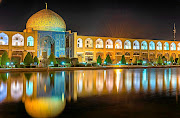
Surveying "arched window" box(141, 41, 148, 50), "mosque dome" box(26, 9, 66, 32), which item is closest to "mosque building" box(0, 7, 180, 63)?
"mosque dome" box(26, 9, 66, 32)

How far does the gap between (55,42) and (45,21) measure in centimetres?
312

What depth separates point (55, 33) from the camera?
29.7 meters

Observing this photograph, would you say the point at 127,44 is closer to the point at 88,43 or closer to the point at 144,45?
the point at 144,45

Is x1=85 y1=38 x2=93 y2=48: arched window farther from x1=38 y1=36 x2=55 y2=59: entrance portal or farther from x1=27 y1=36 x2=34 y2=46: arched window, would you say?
x1=27 y1=36 x2=34 y2=46: arched window

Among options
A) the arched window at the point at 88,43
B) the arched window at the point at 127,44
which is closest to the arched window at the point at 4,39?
the arched window at the point at 88,43

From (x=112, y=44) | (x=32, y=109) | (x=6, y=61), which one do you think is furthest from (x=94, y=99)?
(x=112, y=44)

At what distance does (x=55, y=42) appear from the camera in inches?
1173

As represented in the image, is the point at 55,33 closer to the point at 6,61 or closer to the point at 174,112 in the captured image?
the point at 6,61

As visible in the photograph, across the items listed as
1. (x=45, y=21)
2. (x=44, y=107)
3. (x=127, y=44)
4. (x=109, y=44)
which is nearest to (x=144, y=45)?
(x=127, y=44)

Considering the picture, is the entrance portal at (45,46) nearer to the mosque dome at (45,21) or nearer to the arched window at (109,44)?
the mosque dome at (45,21)

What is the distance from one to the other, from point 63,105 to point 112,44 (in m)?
29.7

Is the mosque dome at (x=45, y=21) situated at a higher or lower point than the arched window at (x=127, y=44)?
higher

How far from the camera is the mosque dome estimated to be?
A: 29500mm

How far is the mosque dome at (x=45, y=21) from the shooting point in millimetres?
29500
